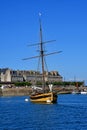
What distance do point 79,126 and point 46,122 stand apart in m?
4.65

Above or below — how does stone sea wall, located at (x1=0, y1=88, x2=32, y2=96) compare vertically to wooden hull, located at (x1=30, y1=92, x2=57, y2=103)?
above

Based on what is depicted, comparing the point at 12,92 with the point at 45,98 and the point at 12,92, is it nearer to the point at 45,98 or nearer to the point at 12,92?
the point at 12,92

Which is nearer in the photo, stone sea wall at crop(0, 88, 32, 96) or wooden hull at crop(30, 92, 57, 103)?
wooden hull at crop(30, 92, 57, 103)

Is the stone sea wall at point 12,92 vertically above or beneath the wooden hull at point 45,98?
above

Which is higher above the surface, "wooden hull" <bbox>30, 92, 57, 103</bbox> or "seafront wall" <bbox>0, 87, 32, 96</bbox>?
"seafront wall" <bbox>0, 87, 32, 96</bbox>

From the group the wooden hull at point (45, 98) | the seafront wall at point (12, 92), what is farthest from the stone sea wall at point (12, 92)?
the wooden hull at point (45, 98)

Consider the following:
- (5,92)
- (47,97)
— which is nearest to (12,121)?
(47,97)

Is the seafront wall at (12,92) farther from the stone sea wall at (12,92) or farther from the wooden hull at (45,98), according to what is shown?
the wooden hull at (45,98)

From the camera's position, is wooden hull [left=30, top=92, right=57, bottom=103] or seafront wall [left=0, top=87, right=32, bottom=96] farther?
seafront wall [left=0, top=87, right=32, bottom=96]

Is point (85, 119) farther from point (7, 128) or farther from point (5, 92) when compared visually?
point (5, 92)

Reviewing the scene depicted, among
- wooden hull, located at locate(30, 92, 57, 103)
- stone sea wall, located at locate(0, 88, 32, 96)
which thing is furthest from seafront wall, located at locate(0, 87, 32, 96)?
Answer: wooden hull, located at locate(30, 92, 57, 103)

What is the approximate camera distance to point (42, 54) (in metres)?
99.1

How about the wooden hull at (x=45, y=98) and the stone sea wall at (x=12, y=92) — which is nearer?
the wooden hull at (x=45, y=98)

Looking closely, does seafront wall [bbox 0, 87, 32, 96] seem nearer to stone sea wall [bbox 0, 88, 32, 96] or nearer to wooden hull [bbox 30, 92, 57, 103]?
stone sea wall [bbox 0, 88, 32, 96]
